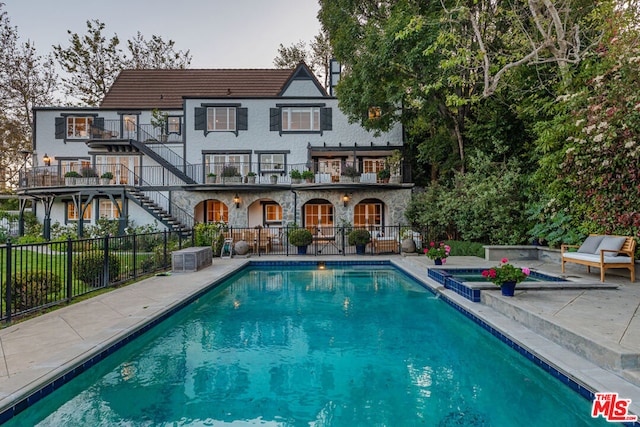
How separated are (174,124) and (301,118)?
763cm

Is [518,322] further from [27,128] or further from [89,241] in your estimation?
[27,128]

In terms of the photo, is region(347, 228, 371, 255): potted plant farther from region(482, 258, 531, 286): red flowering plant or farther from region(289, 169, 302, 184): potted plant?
region(482, 258, 531, 286): red flowering plant

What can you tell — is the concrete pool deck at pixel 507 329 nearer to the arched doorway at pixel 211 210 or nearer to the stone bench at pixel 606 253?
the stone bench at pixel 606 253

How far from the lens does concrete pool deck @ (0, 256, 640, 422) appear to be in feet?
11.4

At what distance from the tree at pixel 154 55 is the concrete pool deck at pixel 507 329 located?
2686 cm

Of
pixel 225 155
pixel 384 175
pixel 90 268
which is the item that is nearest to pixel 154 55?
pixel 225 155

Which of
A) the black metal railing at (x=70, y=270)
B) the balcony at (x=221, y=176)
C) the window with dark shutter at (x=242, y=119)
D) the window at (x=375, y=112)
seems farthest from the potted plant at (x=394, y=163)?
the black metal railing at (x=70, y=270)

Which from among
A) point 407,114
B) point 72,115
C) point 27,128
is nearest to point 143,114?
point 72,115

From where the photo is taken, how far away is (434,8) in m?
14.1

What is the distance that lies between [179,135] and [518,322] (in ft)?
66.1

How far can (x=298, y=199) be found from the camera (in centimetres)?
1888

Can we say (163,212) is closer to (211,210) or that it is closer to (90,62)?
(211,210)

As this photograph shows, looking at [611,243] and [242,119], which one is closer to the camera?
[611,243]

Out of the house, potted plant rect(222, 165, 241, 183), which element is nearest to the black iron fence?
the house
